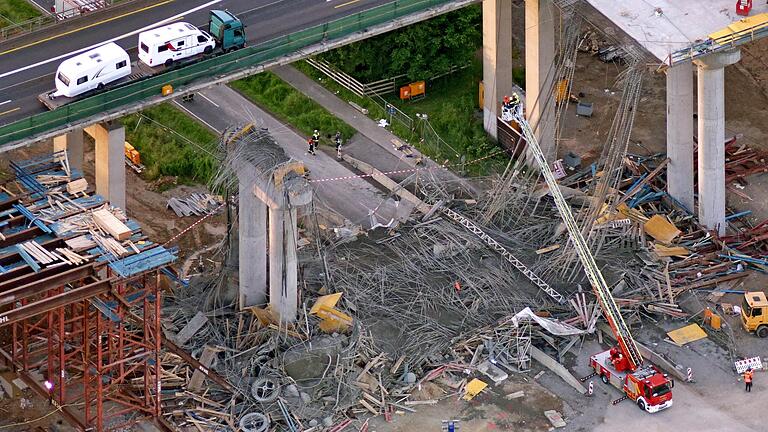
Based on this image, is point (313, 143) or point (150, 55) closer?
point (150, 55)

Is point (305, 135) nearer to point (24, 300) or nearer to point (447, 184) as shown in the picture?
point (447, 184)

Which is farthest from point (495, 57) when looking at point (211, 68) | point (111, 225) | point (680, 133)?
point (111, 225)

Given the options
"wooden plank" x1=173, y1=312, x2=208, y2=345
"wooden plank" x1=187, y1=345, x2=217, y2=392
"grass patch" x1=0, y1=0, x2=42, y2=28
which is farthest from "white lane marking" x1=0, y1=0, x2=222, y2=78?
"grass patch" x1=0, y1=0, x2=42, y2=28

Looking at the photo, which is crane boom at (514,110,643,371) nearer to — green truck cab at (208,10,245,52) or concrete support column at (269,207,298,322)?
concrete support column at (269,207,298,322)

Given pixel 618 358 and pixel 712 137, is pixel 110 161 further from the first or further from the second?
pixel 712 137

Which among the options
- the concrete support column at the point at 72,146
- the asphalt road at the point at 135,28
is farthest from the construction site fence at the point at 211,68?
the concrete support column at the point at 72,146

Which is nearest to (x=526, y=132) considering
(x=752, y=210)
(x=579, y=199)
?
(x=579, y=199)
